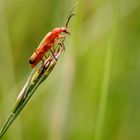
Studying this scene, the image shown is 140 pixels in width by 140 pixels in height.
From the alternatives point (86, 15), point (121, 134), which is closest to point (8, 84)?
point (121, 134)

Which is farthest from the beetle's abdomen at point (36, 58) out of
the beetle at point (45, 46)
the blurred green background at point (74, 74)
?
the blurred green background at point (74, 74)

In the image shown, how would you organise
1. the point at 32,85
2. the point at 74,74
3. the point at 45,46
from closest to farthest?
the point at 32,85 → the point at 45,46 → the point at 74,74

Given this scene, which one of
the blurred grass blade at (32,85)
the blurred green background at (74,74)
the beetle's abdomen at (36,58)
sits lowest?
the blurred grass blade at (32,85)

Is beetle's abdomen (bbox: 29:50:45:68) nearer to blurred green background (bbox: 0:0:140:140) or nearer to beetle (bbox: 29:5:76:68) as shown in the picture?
beetle (bbox: 29:5:76:68)

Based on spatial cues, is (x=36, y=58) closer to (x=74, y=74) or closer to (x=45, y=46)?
(x=45, y=46)

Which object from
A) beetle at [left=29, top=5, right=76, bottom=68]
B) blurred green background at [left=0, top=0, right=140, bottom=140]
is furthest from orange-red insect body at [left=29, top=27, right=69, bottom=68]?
blurred green background at [left=0, top=0, right=140, bottom=140]

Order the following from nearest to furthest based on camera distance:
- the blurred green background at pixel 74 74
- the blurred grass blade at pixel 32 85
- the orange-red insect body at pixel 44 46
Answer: the blurred grass blade at pixel 32 85, the orange-red insect body at pixel 44 46, the blurred green background at pixel 74 74

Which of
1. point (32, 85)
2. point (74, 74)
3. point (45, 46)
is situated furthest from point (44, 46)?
point (74, 74)

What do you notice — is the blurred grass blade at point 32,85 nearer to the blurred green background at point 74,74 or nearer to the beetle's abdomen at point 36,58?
the beetle's abdomen at point 36,58
